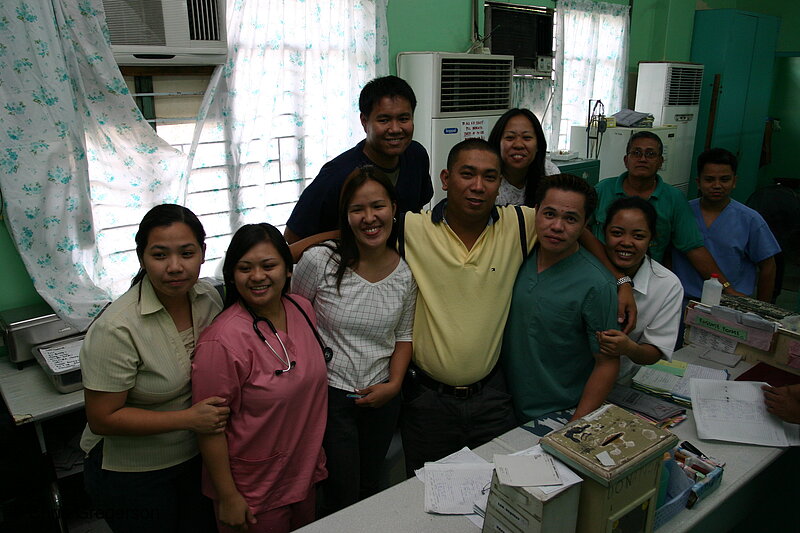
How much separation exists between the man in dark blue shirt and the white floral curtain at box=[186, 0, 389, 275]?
0.96 meters

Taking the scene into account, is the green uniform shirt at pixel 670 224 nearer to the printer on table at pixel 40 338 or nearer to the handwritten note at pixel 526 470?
the handwritten note at pixel 526 470

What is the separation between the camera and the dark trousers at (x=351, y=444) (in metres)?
1.69

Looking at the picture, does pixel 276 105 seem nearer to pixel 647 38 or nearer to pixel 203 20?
pixel 203 20

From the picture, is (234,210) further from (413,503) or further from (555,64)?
(555,64)

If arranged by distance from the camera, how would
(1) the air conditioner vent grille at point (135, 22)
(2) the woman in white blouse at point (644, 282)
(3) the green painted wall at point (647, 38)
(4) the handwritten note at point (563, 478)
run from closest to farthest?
1. (4) the handwritten note at point (563, 478)
2. (2) the woman in white blouse at point (644, 282)
3. (1) the air conditioner vent grille at point (135, 22)
4. (3) the green painted wall at point (647, 38)

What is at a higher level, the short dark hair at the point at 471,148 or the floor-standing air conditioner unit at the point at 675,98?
the floor-standing air conditioner unit at the point at 675,98

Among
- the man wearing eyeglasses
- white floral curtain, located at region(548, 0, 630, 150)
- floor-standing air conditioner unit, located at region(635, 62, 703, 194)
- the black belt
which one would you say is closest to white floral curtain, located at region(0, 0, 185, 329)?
the black belt

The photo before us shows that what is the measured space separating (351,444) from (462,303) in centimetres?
57

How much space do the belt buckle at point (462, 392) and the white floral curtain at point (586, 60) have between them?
3579 millimetres

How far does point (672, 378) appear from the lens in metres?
2.04

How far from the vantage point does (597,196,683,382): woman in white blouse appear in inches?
71.7

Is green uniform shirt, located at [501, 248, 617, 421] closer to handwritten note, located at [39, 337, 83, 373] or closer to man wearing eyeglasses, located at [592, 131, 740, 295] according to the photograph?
man wearing eyeglasses, located at [592, 131, 740, 295]

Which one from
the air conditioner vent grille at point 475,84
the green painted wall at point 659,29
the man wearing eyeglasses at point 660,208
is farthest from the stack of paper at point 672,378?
the green painted wall at point 659,29

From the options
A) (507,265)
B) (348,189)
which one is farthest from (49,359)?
(507,265)
